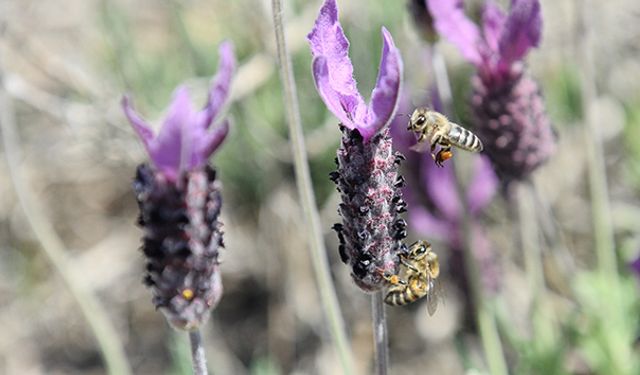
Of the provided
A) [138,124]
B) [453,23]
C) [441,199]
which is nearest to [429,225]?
[441,199]

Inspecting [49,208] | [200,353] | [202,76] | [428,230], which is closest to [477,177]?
[428,230]

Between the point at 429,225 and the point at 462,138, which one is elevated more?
the point at 429,225

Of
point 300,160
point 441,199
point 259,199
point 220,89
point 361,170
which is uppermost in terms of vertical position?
point 259,199

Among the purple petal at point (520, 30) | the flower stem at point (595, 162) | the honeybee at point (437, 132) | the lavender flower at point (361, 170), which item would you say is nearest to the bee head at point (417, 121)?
the honeybee at point (437, 132)

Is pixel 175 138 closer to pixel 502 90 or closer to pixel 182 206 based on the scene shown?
pixel 182 206

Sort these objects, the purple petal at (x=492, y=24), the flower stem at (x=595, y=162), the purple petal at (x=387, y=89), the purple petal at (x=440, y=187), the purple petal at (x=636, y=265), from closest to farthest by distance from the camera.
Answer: the purple petal at (x=387, y=89), the purple petal at (x=492, y=24), the purple petal at (x=636, y=265), the flower stem at (x=595, y=162), the purple petal at (x=440, y=187)

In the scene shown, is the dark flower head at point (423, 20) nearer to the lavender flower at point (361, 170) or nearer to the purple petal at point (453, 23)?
the purple petal at point (453, 23)

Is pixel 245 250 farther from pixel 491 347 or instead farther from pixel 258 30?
pixel 491 347
